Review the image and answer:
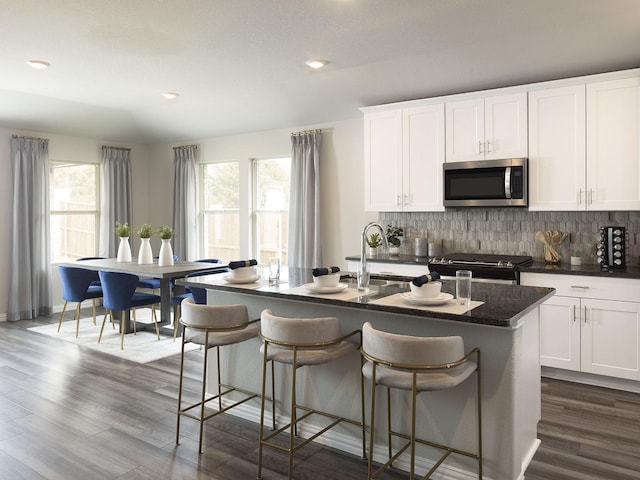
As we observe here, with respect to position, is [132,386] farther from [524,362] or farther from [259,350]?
[524,362]

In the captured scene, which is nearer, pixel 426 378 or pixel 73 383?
pixel 426 378

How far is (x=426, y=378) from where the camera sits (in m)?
2.32

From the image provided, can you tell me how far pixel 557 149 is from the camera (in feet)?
14.2

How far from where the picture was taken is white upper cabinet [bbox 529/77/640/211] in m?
4.03

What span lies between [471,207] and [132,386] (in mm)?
3391

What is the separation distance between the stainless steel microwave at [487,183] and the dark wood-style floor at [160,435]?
1582 millimetres

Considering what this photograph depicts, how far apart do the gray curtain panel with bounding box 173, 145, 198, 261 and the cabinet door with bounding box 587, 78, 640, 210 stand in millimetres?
5336

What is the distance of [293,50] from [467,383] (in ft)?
9.93

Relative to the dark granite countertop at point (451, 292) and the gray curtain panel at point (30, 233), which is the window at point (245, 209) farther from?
the dark granite countertop at point (451, 292)

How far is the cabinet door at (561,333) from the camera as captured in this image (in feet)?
13.4

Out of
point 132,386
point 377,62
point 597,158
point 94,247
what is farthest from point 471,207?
point 94,247

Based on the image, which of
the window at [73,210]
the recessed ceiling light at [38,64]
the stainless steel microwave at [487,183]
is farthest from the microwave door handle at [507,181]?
the window at [73,210]

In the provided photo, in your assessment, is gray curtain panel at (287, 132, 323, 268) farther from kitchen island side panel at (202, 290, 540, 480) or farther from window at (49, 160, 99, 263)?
window at (49, 160, 99, 263)

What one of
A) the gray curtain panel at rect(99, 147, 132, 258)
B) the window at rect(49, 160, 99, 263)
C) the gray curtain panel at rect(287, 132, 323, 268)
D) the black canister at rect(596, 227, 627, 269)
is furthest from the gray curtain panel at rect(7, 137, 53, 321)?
the black canister at rect(596, 227, 627, 269)
